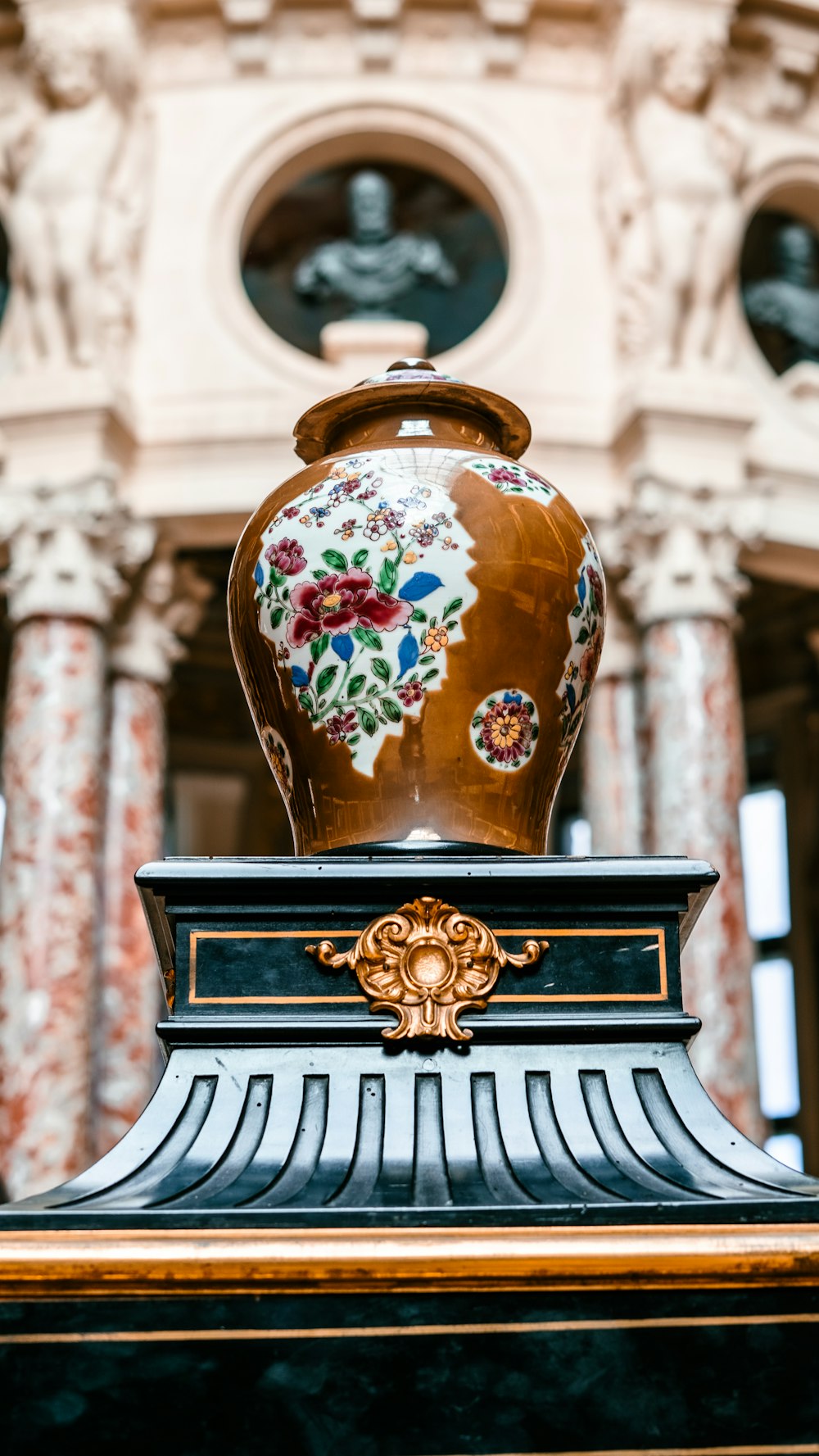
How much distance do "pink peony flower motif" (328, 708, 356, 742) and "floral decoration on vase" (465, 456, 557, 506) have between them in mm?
330

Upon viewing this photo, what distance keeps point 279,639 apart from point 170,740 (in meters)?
14.0

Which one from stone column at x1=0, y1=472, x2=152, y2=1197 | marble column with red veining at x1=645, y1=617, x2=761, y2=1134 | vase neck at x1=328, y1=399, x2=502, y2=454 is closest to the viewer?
vase neck at x1=328, y1=399, x2=502, y2=454


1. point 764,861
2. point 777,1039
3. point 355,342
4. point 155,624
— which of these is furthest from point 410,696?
point 764,861

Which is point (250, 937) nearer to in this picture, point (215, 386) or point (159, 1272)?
point (159, 1272)

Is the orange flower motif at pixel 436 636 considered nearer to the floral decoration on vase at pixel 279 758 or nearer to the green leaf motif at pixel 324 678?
the green leaf motif at pixel 324 678

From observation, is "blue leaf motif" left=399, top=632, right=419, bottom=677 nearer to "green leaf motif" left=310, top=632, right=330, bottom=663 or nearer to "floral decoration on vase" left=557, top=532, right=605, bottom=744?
"green leaf motif" left=310, top=632, right=330, bottom=663

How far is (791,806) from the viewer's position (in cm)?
1555

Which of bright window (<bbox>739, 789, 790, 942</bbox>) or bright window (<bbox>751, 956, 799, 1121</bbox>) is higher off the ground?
bright window (<bbox>739, 789, 790, 942</bbox>)

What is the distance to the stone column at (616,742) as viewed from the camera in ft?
33.1

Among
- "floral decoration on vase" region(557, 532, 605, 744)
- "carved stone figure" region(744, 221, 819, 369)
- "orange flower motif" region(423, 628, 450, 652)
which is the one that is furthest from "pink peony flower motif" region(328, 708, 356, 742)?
"carved stone figure" region(744, 221, 819, 369)

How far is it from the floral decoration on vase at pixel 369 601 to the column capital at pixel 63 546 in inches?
300

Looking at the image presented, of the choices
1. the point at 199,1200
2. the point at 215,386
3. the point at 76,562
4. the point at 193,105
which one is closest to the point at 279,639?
the point at 199,1200

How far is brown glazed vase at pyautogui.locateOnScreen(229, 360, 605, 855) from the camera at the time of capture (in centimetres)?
216

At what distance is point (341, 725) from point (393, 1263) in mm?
762
